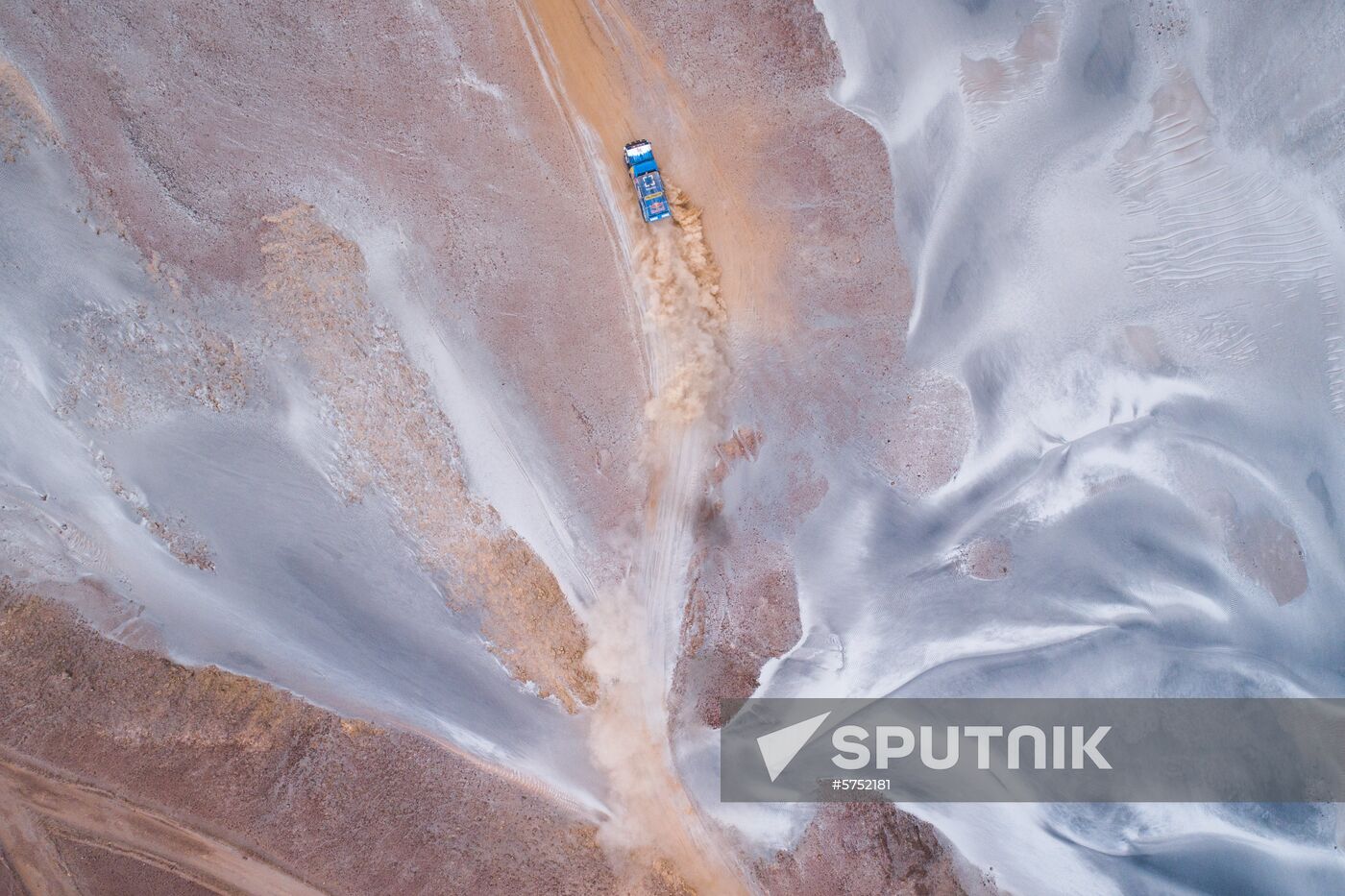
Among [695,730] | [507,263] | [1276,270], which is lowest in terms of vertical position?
[695,730]

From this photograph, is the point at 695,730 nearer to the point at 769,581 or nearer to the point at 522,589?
the point at 769,581

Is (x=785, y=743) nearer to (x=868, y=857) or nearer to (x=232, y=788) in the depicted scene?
(x=868, y=857)

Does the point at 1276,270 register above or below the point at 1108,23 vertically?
below

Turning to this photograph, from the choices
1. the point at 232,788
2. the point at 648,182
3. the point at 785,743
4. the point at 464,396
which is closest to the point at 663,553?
the point at 785,743

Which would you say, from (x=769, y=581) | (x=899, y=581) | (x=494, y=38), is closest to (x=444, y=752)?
(x=769, y=581)

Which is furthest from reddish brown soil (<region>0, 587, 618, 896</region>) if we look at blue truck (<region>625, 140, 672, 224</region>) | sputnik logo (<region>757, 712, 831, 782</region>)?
blue truck (<region>625, 140, 672, 224</region>)
